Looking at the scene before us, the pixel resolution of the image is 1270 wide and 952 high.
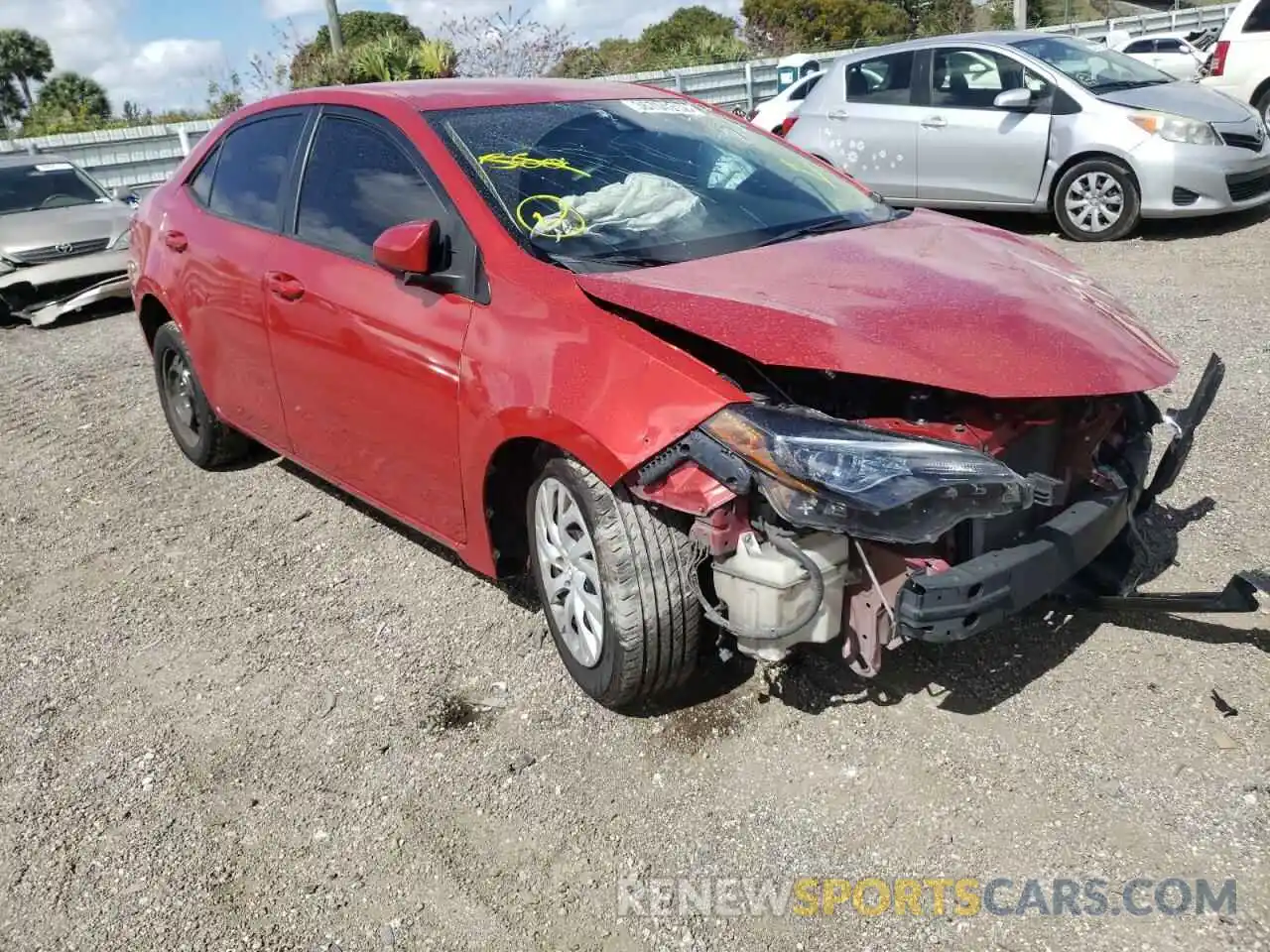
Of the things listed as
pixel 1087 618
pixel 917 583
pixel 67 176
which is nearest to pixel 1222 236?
pixel 1087 618

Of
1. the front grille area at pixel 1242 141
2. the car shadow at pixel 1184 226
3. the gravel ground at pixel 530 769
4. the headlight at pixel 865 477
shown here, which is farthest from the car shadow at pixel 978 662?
the front grille area at pixel 1242 141

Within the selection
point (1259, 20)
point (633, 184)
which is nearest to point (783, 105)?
point (1259, 20)

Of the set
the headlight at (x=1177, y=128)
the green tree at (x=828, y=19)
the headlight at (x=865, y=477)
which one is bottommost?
the headlight at (x=865, y=477)

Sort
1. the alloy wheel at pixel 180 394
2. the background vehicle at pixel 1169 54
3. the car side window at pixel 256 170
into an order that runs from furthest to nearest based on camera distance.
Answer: the background vehicle at pixel 1169 54 < the alloy wheel at pixel 180 394 < the car side window at pixel 256 170

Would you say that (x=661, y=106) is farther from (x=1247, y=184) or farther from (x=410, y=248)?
(x=1247, y=184)

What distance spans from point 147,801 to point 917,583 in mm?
2154

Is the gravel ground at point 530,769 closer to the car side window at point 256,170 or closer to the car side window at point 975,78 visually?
the car side window at point 256,170

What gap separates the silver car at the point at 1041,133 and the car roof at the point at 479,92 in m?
4.91

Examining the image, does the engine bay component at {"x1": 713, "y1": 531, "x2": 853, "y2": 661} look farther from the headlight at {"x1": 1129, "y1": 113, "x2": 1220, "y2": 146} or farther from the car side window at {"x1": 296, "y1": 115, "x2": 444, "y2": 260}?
the headlight at {"x1": 1129, "y1": 113, "x2": 1220, "y2": 146}

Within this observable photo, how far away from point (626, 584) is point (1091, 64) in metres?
7.76

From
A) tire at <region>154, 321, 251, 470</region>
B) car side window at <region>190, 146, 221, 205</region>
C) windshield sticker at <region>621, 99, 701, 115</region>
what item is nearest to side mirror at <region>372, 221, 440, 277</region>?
windshield sticker at <region>621, 99, 701, 115</region>

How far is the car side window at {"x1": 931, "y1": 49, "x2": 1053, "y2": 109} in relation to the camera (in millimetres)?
8281

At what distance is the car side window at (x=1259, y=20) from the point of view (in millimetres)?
10062

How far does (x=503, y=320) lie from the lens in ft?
9.58
